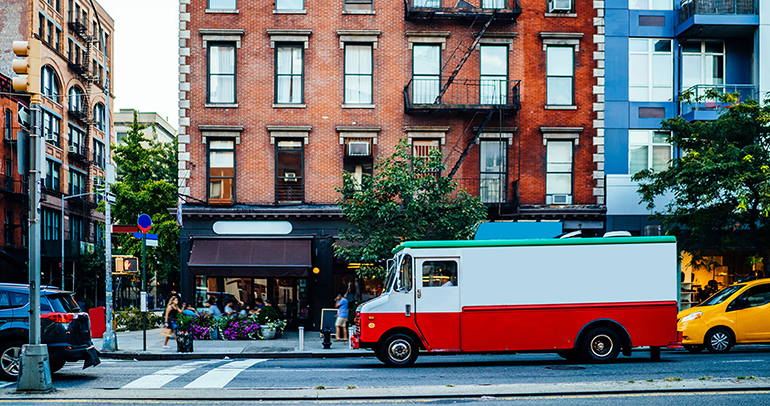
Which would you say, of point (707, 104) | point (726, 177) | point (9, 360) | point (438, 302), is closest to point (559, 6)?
point (707, 104)

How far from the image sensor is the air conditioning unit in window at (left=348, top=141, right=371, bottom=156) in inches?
1029

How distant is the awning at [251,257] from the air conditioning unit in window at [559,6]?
12724 mm

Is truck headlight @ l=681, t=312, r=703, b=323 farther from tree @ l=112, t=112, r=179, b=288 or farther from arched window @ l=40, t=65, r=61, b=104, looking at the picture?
arched window @ l=40, t=65, r=61, b=104

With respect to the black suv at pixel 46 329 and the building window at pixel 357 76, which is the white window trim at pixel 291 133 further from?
the black suv at pixel 46 329

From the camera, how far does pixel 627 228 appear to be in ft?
86.0

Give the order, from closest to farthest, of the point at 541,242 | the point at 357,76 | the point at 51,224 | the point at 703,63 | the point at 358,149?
1. the point at 541,242
2. the point at 358,149
3. the point at 703,63
4. the point at 357,76
5. the point at 51,224

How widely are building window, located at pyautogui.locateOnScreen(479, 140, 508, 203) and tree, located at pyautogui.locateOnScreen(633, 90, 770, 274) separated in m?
5.82

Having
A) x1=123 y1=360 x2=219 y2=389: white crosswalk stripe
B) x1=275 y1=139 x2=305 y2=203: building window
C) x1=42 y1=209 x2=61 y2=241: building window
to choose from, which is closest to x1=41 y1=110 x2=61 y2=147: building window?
x1=42 y1=209 x2=61 y2=241: building window

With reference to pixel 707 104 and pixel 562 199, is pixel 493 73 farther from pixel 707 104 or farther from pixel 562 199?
pixel 707 104

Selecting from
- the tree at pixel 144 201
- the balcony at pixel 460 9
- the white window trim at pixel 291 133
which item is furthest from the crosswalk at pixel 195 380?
the tree at pixel 144 201

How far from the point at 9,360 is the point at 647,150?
2219cm

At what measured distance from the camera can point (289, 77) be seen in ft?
86.8

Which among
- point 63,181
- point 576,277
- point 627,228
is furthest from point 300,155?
point 63,181

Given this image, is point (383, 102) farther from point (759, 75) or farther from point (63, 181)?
point (63, 181)
